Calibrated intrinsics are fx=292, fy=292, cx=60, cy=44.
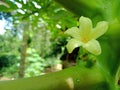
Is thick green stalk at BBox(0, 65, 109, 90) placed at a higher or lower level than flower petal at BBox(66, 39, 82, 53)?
lower

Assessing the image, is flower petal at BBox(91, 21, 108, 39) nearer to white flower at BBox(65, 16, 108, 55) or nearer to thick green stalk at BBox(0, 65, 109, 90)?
white flower at BBox(65, 16, 108, 55)

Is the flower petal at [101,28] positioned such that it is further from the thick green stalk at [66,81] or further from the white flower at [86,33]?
the thick green stalk at [66,81]

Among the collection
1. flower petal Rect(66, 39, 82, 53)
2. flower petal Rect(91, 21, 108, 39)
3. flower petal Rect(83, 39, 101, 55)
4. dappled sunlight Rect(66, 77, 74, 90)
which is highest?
flower petal Rect(91, 21, 108, 39)

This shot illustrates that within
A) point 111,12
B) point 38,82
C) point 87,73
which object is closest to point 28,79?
point 38,82

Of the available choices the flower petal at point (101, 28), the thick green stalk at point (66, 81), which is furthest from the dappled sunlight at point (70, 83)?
the flower petal at point (101, 28)

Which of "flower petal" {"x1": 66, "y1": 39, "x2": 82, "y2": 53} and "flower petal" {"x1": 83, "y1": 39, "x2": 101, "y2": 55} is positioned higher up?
"flower petal" {"x1": 66, "y1": 39, "x2": 82, "y2": 53}

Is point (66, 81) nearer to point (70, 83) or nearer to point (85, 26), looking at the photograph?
point (70, 83)

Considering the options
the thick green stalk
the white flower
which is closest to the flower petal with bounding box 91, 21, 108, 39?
the white flower
